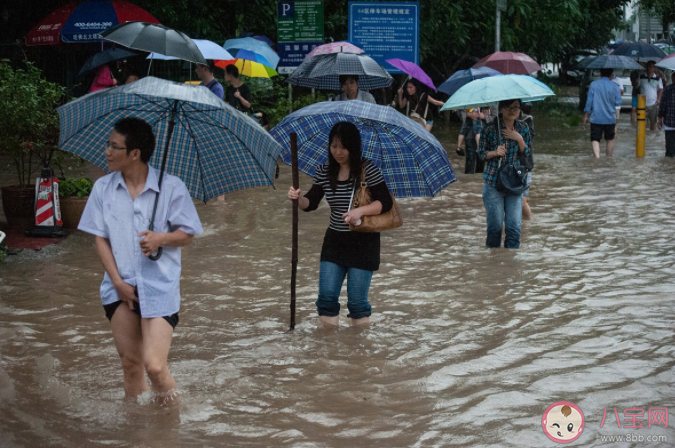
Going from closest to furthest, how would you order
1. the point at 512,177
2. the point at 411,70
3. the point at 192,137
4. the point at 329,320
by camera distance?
the point at 192,137 → the point at 329,320 → the point at 512,177 → the point at 411,70

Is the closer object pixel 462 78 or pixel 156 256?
pixel 156 256

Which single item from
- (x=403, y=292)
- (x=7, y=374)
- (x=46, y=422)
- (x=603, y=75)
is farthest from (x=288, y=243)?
(x=603, y=75)

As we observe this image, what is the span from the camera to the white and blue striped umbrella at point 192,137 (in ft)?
19.0

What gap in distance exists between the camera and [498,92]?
9.55m

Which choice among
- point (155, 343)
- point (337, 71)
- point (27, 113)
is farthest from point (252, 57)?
point (155, 343)

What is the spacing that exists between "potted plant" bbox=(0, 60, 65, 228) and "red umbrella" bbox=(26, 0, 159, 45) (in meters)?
5.77

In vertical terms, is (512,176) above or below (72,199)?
above

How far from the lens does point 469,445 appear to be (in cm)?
521

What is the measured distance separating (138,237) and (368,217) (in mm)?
2026

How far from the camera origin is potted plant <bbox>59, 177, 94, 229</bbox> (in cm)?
1116

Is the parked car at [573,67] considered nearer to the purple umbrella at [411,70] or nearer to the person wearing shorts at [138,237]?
the purple umbrella at [411,70]

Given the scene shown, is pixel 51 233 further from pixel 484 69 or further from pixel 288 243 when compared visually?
pixel 484 69

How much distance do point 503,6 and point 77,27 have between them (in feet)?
31.3

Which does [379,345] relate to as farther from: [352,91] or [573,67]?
[573,67]
